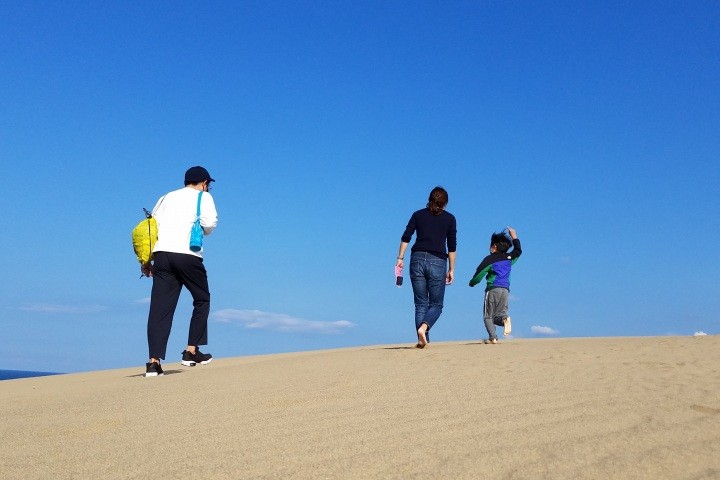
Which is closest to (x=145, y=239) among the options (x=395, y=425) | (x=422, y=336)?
(x=422, y=336)

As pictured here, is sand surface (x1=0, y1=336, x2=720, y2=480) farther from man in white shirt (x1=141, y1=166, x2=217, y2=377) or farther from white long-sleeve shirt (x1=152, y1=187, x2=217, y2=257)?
white long-sleeve shirt (x1=152, y1=187, x2=217, y2=257)

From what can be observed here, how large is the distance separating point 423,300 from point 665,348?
3087 mm

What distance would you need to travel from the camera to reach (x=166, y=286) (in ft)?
27.4

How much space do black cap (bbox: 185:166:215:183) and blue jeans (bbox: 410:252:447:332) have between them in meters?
3.05

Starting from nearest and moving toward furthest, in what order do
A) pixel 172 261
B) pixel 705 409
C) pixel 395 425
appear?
pixel 395 425 → pixel 705 409 → pixel 172 261

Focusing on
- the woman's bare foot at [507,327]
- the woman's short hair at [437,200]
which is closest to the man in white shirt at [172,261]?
the woman's short hair at [437,200]

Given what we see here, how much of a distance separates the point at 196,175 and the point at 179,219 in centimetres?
68

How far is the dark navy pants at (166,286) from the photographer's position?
826 centimetres

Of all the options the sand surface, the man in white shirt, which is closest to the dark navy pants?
the man in white shirt

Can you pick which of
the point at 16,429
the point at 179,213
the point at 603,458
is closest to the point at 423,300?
the point at 179,213

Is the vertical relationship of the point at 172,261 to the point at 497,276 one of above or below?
below

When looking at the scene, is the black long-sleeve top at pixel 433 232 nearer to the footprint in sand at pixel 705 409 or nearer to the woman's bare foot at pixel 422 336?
the woman's bare foot at pixel 422 336

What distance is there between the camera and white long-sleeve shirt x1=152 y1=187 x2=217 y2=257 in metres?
8.29

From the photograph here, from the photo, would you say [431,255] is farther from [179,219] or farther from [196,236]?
[179,219]
